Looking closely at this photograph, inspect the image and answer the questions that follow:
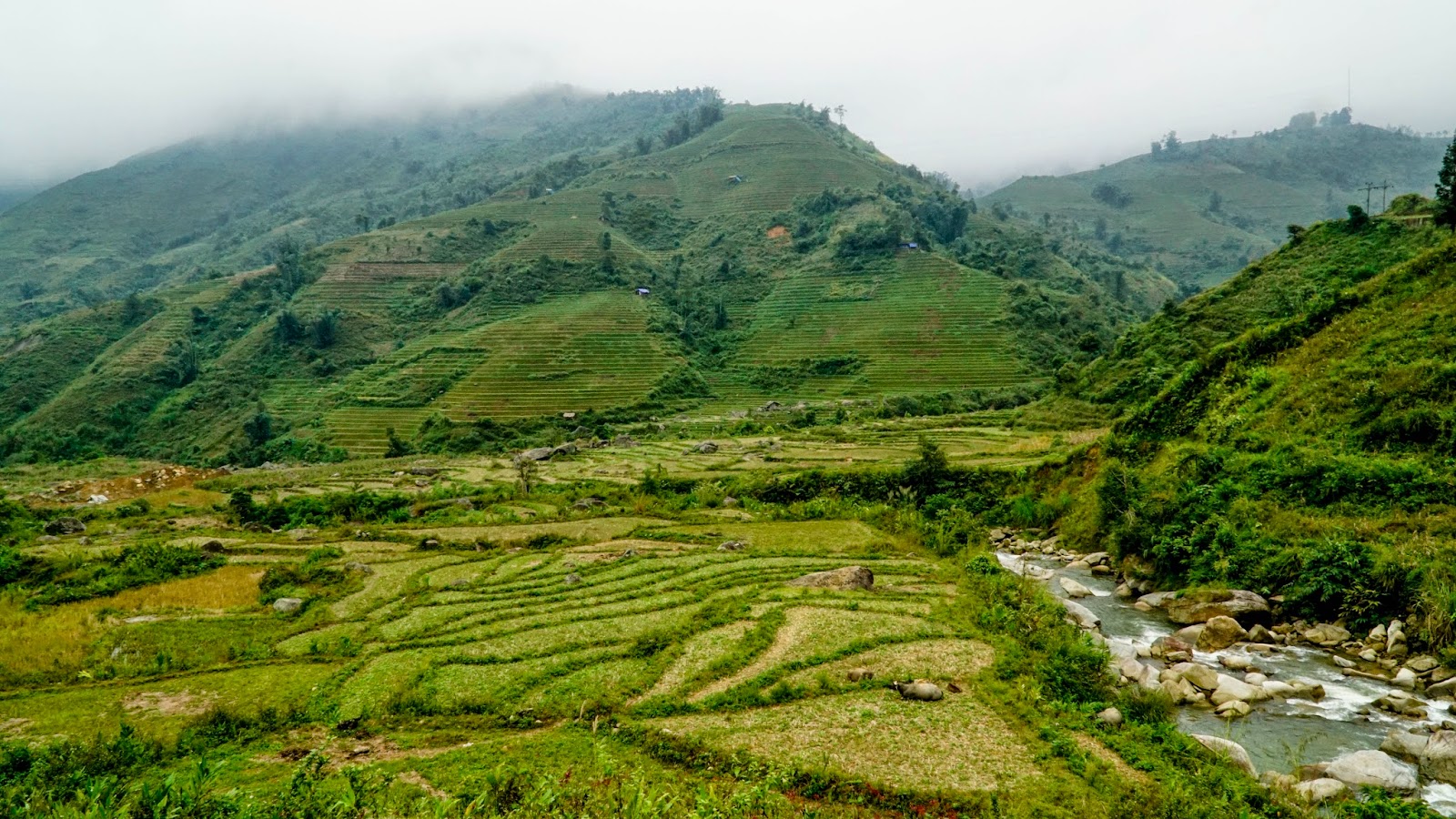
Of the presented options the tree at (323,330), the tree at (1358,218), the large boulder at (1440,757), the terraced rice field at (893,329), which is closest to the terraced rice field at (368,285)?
the tree at (323,330)

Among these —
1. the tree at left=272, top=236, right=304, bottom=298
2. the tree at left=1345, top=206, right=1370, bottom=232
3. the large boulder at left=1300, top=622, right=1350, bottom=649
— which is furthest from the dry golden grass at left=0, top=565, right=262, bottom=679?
the tree at left=272, top=236, right=304, bottom=298

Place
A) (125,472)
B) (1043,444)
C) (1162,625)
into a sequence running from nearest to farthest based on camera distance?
(1162,625), (1043,444), (125,472)

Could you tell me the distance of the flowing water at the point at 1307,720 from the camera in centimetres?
1087

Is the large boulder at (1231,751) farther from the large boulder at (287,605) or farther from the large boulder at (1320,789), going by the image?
the large boulder at (287,605)

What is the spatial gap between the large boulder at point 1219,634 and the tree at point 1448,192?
113 feet

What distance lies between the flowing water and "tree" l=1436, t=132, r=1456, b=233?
35328mm

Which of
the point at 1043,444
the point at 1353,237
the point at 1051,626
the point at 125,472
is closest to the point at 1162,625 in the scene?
the point at 1051,626

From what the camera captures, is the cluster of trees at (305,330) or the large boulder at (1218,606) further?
the cluster of trees at (305,330)

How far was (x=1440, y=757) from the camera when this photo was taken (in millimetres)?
9867

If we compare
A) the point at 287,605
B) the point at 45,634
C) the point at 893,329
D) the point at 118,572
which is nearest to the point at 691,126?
the point at 893,329

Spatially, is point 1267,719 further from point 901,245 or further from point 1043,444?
point 901,245

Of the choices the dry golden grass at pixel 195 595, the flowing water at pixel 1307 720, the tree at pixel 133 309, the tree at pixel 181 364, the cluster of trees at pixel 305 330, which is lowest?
the flowing water at pixel 1307 720

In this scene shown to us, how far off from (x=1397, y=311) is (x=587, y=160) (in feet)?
586

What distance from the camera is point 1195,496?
2077 centimetres
